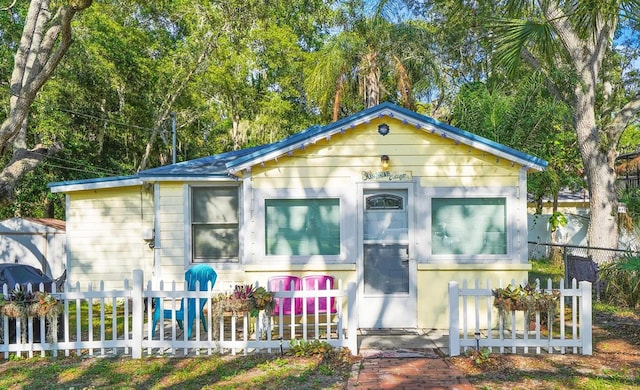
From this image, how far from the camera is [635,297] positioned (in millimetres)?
9602

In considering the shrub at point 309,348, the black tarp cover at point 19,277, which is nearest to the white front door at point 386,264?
the shrub at point 309,348

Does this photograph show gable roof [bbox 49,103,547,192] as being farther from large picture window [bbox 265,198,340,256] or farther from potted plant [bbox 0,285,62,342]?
potted plant [bbox 0,285,62,342]

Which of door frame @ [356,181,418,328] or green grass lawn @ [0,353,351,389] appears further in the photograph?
door frame @ [356,181,418,328]

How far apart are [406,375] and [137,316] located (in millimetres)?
3327

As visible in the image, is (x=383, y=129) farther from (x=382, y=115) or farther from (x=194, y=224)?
(x=194, y=224)

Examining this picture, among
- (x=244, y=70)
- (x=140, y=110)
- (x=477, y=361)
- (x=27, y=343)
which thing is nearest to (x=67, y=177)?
(x=140, y=110)

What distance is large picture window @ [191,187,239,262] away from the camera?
8570 mm

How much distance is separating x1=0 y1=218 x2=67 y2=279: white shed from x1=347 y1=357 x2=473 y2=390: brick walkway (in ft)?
33.3

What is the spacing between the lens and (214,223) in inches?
338

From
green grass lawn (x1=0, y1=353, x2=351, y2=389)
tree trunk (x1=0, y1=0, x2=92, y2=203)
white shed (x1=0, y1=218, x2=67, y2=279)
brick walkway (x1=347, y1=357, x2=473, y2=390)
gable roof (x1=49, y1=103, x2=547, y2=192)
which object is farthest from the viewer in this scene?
white shed (x1=0, y1=218, x2=67, y2=279)

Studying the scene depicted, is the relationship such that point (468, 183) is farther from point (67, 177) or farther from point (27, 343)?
point (67, 177)

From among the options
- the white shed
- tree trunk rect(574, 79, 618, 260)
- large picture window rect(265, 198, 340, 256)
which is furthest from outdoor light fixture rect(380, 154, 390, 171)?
the white shed

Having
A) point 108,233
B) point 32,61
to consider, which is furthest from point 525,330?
point 32,61

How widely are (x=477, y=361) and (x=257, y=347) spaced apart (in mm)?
2596
